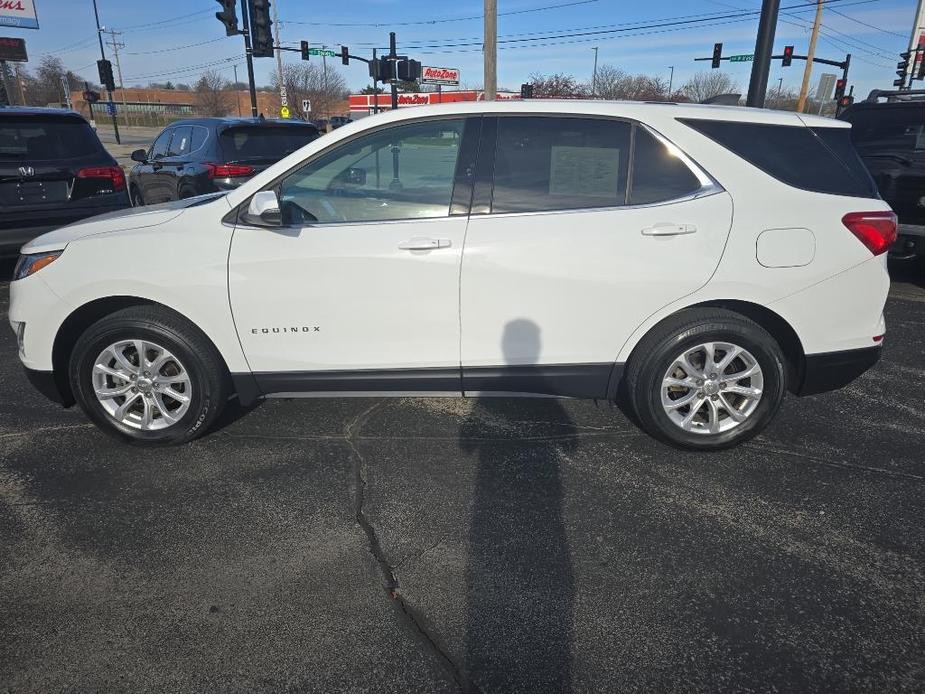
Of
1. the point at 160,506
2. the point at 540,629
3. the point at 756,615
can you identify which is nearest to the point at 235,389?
the point at 160,506

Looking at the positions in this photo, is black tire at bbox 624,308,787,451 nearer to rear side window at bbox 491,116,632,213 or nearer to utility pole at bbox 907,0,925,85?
rear side window at bbox 491,116,632,213

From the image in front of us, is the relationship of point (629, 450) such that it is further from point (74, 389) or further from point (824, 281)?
point (74, 389)

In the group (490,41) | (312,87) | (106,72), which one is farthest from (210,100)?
(490,41)

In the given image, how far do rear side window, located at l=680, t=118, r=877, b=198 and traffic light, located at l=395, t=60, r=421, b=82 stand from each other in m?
15.4

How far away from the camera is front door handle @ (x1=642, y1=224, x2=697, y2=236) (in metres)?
3.11

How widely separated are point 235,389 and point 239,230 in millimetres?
895

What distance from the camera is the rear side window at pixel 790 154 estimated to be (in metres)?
3.21

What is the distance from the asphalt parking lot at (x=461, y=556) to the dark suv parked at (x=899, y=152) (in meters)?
3.41

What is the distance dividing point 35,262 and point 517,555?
117 inches

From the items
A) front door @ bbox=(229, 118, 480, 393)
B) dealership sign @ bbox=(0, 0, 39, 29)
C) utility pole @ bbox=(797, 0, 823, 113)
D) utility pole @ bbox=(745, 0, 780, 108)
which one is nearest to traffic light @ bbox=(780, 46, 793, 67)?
utility pole @ bbox=(797, 0, 823, 113)

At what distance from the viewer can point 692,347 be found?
3.29 m

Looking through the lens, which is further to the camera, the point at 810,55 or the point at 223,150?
the point at 810,55

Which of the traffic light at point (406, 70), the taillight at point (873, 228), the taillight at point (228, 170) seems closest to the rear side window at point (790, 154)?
the taillight at point (873, 228)

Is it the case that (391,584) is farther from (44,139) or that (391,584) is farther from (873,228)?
(44,139)
